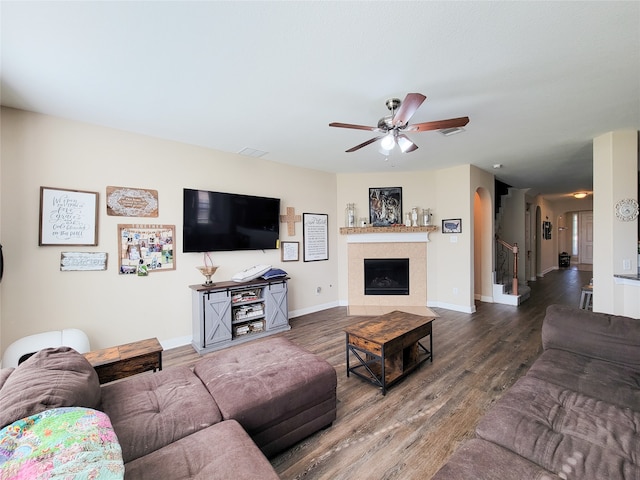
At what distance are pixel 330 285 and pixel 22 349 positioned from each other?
3.94 meters

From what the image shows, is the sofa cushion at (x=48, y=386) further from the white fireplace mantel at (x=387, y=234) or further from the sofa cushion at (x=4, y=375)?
the white fireplace mantel at (x=387, y=234)

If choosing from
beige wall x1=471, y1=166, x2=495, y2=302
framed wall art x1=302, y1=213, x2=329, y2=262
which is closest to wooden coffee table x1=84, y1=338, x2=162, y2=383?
framed wall art x1=302, y1=213, x2=329, y2=262

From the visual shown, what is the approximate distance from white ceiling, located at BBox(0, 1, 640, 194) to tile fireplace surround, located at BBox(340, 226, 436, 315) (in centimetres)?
220

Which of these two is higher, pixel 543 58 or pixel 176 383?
pixel 543 58

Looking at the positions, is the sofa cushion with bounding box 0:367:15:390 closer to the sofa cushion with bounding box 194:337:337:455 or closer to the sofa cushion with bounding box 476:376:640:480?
the sofa cushion with bounding box 194:337:337:455

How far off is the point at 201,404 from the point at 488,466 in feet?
4.58

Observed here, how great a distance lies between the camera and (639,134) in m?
3.24

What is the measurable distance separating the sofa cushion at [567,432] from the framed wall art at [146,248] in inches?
135

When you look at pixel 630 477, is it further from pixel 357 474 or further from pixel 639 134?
pixel 639 134

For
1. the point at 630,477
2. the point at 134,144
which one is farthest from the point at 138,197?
the point at 630,477

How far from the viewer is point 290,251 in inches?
181

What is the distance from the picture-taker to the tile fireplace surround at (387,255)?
5148mm

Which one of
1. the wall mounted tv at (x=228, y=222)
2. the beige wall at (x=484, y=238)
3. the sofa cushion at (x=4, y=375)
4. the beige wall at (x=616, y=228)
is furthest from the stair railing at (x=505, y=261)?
the sofa cushion at (x=4, y=375)

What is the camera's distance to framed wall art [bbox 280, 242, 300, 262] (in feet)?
14.8
